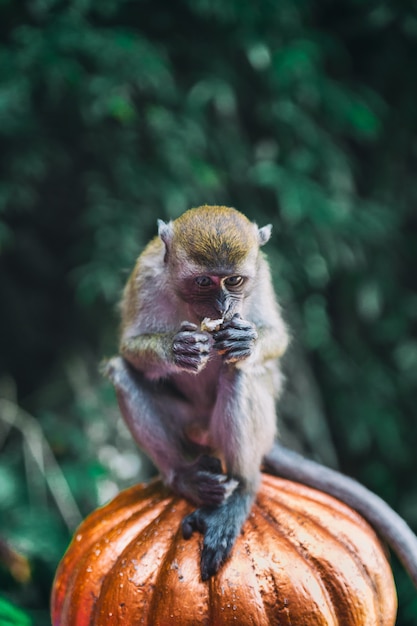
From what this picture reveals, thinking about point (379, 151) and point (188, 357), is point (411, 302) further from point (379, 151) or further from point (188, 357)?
point (188, 357)

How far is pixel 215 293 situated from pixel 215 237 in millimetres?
185

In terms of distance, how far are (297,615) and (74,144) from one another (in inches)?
136

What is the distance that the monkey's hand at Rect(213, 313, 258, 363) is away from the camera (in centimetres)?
196

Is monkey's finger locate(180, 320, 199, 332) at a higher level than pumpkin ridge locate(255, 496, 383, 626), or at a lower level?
higher

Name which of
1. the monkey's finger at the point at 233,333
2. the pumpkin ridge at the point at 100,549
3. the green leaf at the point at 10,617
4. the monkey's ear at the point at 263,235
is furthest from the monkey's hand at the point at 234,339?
the green leaf at the point at 10,617

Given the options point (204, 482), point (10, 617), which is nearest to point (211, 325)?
point (204, 482)

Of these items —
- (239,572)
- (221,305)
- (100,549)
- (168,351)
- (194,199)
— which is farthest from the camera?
(194,199)

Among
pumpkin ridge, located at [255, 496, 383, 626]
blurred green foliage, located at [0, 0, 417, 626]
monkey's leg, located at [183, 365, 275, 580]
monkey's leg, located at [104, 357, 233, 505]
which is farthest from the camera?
blurred green foliage, located at [0, 0, 417, 626]

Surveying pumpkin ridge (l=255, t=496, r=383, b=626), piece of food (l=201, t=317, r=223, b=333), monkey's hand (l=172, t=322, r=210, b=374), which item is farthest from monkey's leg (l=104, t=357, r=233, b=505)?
piece of food (l=201, t=317, r=223, b=333)

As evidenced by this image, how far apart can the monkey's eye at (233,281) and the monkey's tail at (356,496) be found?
0.82 m

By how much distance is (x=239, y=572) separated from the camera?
1.91m

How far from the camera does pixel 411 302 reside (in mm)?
4770

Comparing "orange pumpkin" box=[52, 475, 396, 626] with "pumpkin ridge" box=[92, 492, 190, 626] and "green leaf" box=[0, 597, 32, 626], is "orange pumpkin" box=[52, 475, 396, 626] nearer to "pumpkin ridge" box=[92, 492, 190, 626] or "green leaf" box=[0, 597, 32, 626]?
"pumpkin ridge" box=[92, 492, 190, 626]

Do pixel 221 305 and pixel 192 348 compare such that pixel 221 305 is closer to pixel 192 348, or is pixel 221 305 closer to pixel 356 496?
pixel 192 348
